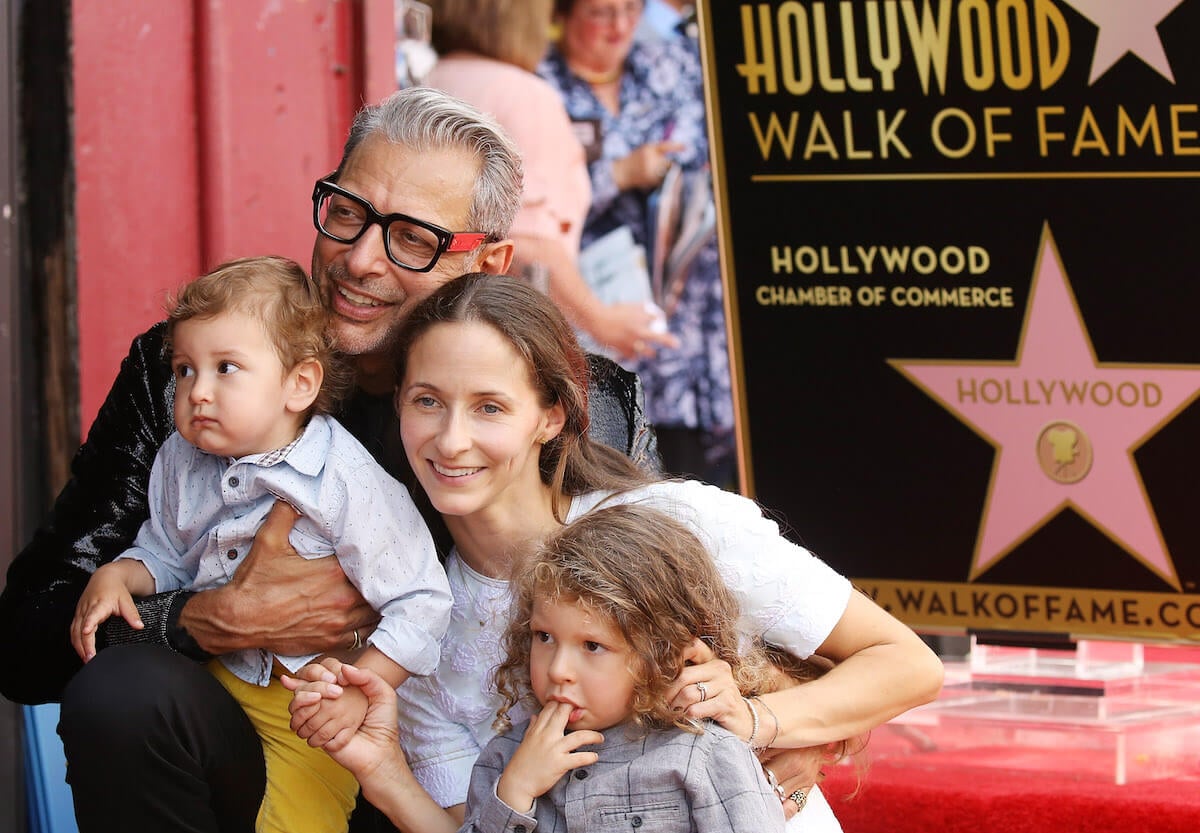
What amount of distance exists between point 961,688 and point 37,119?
7.75ft

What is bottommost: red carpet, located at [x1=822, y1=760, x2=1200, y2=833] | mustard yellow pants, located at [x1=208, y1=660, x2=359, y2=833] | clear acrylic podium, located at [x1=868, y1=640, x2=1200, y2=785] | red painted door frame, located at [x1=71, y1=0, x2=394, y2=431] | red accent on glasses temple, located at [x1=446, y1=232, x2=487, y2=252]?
red carpet, located at [x1=822, y1=760, x2=1200, y2=833]

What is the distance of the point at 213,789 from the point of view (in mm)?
2184

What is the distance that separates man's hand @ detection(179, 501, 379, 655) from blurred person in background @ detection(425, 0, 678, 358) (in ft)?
7.27

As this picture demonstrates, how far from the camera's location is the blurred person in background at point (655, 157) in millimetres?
4605

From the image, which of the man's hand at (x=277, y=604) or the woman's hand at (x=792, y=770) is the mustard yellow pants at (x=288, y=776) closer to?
the man's hand at (x=277, y=604)

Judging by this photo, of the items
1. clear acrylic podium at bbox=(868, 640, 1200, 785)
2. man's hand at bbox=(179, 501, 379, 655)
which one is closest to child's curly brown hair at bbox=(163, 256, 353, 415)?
man's hand at bbox=(179, 501, 379, 655)

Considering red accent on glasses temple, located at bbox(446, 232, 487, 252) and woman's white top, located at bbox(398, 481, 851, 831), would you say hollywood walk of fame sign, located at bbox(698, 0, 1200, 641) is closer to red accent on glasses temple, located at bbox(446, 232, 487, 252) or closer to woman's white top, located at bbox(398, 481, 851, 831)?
red accent on glasses temple, located at bbox(446, 232, 487, 252)

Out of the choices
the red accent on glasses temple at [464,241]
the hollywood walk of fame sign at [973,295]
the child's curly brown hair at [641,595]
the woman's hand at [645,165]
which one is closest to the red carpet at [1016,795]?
the hollywood walk of fame sign at [973,295]

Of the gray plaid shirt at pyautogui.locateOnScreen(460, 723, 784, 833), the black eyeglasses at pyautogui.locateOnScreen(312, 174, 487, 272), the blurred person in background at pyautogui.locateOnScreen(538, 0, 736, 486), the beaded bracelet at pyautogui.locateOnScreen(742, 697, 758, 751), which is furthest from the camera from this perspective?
the blurred person in background at pyautogui.locateOnScreen(538, 0, 736, 486)

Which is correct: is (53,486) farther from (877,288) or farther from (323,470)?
(877,288)

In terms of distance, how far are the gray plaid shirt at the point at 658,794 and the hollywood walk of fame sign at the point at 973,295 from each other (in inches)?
55.3

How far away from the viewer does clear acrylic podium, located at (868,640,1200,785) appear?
3.08m

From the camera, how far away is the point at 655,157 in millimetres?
4672

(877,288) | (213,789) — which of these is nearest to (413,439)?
(213,789)
